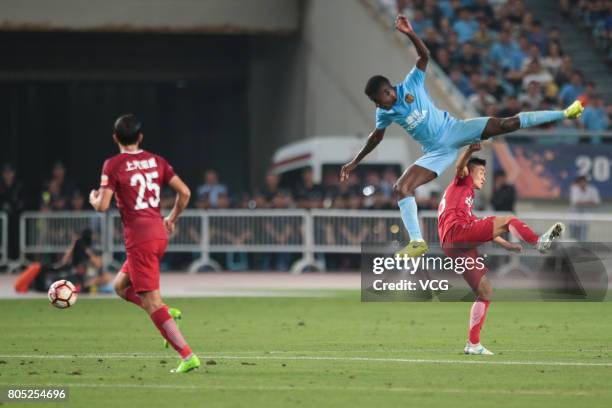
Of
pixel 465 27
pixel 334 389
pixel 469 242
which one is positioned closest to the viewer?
pixel 334 389

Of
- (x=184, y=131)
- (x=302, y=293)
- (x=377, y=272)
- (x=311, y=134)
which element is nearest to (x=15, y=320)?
(x=377, y=272)

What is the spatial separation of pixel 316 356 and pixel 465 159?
244cm

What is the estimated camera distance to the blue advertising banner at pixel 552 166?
32.1 meters

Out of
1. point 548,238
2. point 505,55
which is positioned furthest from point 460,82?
point 548,238

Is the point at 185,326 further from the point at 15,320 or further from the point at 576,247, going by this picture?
the point at 576,247

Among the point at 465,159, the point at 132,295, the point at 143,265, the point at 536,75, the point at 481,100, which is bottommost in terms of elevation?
the point at 132,295

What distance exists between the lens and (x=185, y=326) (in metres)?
18.5

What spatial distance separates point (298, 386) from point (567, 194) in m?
21.7

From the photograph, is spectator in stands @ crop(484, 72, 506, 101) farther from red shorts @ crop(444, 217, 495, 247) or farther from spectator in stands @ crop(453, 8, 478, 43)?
red shorts @ crop(444, 217, 495, 247)

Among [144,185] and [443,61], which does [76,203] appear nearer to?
[443,61]

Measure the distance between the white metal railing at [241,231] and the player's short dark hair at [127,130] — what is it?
1757 cm

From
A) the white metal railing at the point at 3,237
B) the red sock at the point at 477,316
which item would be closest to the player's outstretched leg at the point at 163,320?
the red sock at the point at 477,316

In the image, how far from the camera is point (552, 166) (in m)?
32.2

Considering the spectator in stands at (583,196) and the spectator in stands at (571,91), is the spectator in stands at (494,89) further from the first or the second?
the spectator in stands at (583,196)
